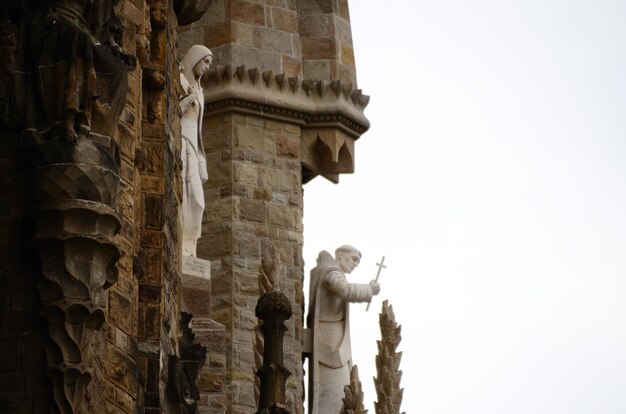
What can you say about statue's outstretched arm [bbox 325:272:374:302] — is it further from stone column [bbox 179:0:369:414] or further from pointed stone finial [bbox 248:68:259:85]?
pointed stone finial [bbox 248:68:259:85]

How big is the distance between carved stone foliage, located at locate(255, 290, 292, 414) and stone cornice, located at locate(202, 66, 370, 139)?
9.99m

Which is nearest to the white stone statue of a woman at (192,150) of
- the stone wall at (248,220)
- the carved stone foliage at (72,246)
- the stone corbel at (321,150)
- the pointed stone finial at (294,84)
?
the stone wall at (248,220)

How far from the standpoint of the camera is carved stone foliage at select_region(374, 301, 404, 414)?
95.5 feet

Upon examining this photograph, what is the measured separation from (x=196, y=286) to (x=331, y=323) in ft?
20.6

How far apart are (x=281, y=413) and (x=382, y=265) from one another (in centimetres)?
933

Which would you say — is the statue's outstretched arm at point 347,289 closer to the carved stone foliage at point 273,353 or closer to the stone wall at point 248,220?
the stone wall at point 248,220

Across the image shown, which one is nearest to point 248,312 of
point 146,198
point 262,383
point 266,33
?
point 266,33

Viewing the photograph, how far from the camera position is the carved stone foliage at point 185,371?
20031 mm

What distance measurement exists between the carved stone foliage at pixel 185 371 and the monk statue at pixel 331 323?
9.36 metres

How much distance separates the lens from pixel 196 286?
82.7ft

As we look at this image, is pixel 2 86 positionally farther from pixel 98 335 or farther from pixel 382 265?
pixel 382 265

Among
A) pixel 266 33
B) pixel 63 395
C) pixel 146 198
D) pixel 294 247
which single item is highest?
pixel 266 33

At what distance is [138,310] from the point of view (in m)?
19.3

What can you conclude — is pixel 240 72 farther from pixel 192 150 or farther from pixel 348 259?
pixel 192 150
